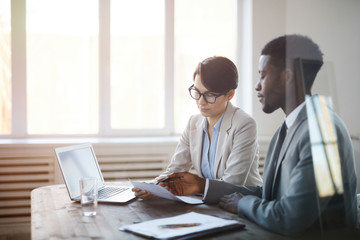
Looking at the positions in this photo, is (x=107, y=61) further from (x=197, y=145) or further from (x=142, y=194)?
(x=142, y=194)

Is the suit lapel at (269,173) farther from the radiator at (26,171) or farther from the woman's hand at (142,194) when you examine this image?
the radiator at (26,171)

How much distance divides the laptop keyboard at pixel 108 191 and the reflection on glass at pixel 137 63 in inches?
69.0

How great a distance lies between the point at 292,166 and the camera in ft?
4.11

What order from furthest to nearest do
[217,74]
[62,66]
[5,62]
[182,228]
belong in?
[62,66]
[5,62]
[217,74]
[182,228]

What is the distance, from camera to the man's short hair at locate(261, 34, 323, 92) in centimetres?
118

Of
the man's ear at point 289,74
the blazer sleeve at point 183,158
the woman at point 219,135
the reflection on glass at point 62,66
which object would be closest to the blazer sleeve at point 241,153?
the woman at point 219,135

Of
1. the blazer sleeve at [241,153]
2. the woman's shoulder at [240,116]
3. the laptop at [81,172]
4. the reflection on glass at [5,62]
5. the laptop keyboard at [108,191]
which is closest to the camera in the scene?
the laptop at [81,172]

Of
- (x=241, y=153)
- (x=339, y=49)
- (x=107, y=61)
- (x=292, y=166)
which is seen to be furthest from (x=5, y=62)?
(x=339, y=49)

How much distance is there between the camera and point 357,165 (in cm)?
111

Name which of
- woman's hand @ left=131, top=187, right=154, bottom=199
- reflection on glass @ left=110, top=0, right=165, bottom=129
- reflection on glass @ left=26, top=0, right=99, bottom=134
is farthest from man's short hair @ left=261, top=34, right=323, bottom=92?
reflection on glass @ left=26, top=0, right=99, bottom=134

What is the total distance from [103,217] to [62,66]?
236 centimetres

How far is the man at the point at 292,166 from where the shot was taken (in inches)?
44.2

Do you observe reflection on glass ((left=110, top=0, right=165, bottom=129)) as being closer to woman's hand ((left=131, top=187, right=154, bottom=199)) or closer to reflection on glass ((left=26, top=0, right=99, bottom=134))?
reflection on glass ((left=26, top=0, right=99, bottom=134))

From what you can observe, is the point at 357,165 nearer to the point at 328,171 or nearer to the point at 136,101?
the point at 328,171
